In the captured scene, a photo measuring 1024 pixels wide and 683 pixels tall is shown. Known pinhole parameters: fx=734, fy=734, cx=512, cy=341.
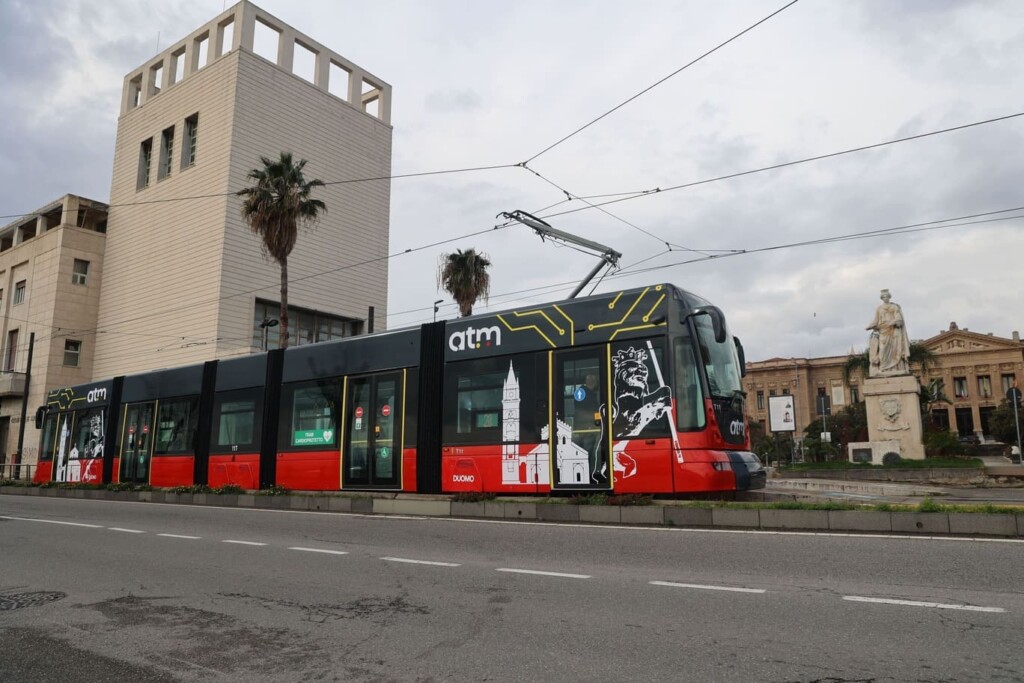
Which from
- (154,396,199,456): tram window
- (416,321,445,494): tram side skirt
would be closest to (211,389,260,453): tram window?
(154,396,199,456): tram window

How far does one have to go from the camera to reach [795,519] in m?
9.61

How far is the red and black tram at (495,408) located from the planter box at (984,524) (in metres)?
3.11

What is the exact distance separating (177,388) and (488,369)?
34.7ft

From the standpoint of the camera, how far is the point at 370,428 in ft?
48.9

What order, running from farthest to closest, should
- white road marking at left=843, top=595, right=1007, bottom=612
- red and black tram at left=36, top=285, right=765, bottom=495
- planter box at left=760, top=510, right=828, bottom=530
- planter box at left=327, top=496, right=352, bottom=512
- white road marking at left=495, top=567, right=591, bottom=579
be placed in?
planter box at left=327, top=496, right=352, bottom=512 < red and black tram at left=36, top=285, right=765, bottom=495 < planter box at left=760, top=510, right=828, bottom=530 < white road marking at left=495, top=567, right=591, bottom=579 < white road marking at left=843, top=595, right=1007, bottom=612

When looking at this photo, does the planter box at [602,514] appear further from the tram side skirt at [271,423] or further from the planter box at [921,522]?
the tram side skirt at [271,423]

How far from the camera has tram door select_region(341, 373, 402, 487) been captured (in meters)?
14.5

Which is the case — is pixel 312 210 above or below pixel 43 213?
below

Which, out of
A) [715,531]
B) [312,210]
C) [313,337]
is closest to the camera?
[715,531]

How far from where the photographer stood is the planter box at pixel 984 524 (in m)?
8.22

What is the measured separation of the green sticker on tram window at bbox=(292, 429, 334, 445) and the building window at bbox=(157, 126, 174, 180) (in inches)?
1396

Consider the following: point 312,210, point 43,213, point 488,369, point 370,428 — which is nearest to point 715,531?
point 488,369

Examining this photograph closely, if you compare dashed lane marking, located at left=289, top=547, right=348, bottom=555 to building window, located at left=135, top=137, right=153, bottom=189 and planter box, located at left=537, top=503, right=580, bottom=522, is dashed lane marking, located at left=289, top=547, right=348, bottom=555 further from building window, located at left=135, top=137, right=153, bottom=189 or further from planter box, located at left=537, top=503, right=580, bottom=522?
building window, located at left=135, top=137, right=153, bottom=189

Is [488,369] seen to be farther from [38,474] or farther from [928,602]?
[38,474]
